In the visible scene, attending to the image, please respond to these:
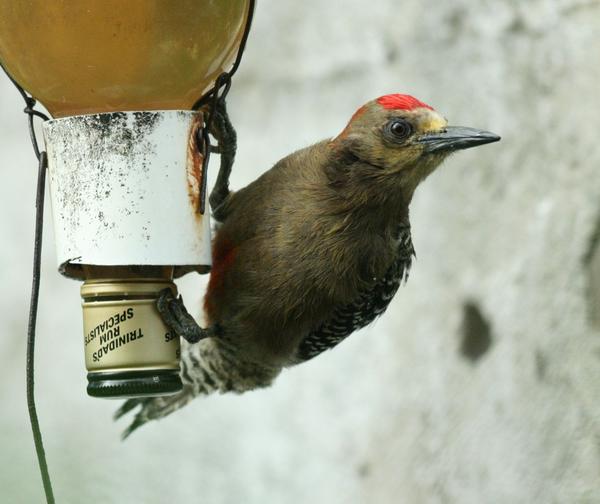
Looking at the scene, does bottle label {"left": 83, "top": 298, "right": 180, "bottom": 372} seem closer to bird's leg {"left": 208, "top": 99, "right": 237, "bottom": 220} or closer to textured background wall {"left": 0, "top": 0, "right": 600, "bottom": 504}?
bird's leg {"left": 208, "top": 99, "right": 237, "bottom": 220}

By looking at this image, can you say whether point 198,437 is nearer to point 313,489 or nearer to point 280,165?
point 313,489

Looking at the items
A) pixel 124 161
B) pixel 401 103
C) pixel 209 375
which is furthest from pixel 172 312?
pixel 209 375

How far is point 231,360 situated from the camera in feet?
13.7

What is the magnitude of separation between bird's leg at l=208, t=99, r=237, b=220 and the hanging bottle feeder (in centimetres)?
81

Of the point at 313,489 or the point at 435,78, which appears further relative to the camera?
the point at 313,489

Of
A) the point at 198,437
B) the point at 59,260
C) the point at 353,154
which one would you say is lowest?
the point at 198,437

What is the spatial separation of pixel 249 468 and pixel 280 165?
3379 mm

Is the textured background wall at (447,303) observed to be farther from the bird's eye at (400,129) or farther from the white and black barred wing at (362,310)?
the bird's eye at (400,129)

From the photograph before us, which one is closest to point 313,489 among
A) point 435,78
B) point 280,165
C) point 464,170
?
point 464,170

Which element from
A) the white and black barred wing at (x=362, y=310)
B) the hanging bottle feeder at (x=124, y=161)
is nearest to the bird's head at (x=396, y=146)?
the white and black barred wing at (x=362, y=310)

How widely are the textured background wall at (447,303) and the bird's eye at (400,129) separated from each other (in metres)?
2.04

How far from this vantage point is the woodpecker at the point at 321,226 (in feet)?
11.5

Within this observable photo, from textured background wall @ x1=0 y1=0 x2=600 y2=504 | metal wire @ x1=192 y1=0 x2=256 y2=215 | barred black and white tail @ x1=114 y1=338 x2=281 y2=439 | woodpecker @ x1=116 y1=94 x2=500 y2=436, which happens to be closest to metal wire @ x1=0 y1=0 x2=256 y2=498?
metal wire @ x1=192 y1=0 x2=256 y2=215

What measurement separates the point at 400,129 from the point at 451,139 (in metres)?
0.19
